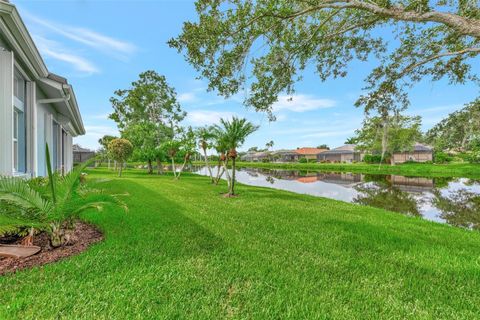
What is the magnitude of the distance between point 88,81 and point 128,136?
13513 millimetres

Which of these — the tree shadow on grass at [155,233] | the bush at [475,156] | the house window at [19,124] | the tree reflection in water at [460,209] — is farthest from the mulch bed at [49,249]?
the bush at [475,156]

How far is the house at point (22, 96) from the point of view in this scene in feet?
14.4

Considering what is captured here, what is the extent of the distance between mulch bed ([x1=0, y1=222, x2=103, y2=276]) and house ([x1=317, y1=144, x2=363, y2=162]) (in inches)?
2513

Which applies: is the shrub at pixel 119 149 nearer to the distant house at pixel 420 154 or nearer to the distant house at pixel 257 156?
the distant house at pixel 420 154

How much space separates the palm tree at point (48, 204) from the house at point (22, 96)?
1552 millimetres

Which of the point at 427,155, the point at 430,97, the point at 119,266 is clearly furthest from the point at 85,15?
the point at 427,155

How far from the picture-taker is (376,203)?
1145 cm

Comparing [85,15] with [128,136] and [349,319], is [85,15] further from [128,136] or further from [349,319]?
[128,136]

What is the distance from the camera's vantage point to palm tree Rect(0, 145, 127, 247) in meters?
3.30

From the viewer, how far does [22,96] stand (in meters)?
6.00

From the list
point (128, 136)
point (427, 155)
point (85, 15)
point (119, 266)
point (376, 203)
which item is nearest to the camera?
point (119, 266)

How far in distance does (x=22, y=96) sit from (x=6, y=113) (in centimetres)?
202

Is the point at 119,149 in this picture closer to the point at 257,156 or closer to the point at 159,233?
the point at 159,233

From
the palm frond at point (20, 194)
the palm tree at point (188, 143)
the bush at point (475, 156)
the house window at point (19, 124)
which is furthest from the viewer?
the bush at point (475, 156)
